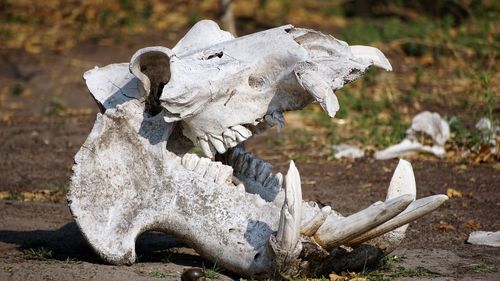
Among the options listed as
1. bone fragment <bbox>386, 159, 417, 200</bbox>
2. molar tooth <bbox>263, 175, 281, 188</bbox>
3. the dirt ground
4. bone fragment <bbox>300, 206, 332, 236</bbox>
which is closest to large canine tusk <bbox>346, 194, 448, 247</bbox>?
bone fragment <bbox>300, 206, 332, 236</bbox>

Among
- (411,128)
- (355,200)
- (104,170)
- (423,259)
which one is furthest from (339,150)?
(104,170)

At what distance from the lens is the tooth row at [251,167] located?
4.84m

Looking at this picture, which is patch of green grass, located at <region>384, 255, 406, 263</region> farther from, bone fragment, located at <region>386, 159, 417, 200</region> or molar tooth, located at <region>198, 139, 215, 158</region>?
molar tooth, located at <region>198, 139, 215, 158</region>

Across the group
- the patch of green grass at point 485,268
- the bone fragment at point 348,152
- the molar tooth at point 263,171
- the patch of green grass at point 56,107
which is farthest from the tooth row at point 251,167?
the patch of green grass at point 56,107

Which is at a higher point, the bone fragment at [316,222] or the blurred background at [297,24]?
the bone fragment at [316,222]

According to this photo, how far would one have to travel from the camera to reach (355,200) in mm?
6434

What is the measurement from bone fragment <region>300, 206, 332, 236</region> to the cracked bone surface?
3 cm

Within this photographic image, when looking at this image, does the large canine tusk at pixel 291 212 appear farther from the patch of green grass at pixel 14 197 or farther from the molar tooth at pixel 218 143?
the patch of green grass at pixel 14 197

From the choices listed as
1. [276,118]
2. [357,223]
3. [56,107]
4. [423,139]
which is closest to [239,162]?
[276,118]

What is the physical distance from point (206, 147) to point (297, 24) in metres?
8.40

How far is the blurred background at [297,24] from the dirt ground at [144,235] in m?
0.04

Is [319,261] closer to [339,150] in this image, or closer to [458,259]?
[458,259]

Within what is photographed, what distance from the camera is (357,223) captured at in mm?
4238

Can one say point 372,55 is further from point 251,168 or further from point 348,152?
point 348,152
